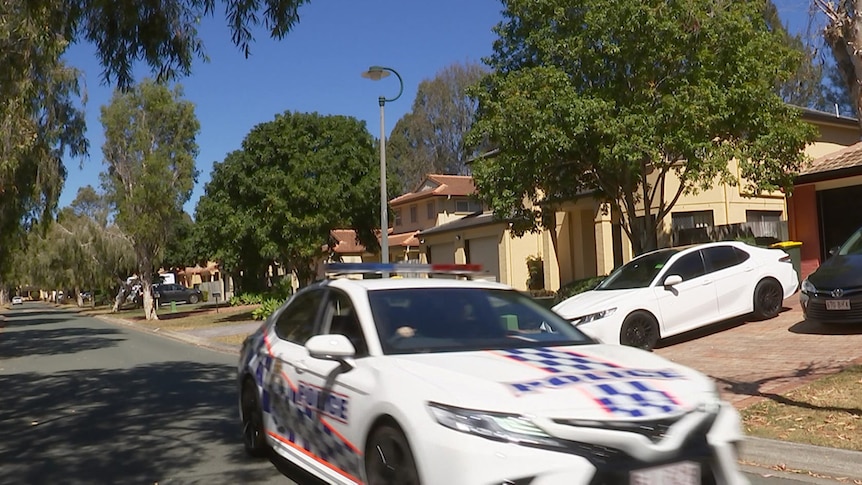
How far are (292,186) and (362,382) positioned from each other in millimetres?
23467

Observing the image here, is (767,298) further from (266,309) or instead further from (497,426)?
(266,309)

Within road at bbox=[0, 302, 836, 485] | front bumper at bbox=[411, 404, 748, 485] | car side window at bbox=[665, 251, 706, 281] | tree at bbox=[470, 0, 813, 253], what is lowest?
road at bbox=[0, 302, 836, 485]

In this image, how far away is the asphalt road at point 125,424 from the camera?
6.70 m

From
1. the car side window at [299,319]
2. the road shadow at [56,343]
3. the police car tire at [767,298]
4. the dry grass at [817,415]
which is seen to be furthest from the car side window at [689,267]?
the road shadow at [56,343]

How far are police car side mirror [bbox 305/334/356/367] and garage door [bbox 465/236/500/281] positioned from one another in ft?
89.3

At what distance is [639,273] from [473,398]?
372 inches

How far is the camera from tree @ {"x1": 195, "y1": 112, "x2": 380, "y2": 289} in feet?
91.1

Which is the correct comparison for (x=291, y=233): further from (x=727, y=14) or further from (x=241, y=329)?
(x=727, y=14)

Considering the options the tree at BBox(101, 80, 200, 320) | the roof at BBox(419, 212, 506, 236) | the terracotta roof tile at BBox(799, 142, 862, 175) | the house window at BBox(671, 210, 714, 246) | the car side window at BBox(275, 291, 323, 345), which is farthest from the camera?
the tree at BBox(101, 80, 200, 320)

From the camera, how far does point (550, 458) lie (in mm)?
3730

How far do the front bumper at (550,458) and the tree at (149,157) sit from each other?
112ft

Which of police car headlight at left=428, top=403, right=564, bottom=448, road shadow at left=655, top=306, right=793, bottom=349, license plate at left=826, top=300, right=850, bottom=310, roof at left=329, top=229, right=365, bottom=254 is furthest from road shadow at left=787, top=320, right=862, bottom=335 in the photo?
roof at left=329, top=229, right=365, bottom=254

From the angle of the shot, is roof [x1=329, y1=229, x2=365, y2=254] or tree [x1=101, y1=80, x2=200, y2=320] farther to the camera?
roof [x1=329, y1=229, x2=365, y2=254]

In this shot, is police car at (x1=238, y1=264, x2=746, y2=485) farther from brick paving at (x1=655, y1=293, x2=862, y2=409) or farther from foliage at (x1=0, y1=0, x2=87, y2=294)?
foliage at (x1=0, y1=0, x2=87, y2=294)
